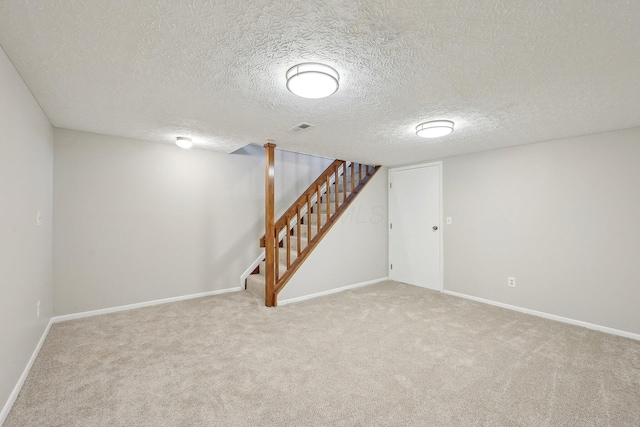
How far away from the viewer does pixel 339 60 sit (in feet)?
5.22

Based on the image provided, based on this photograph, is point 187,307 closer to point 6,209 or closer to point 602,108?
point 6,209

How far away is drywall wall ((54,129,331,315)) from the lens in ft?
10.1

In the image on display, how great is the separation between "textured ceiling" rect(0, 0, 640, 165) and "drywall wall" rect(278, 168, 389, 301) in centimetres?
198

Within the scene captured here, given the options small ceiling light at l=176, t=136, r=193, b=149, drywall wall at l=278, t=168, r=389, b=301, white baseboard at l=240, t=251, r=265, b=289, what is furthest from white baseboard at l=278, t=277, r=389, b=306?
small ceiling light at l=176, t=136, r=193, b=149

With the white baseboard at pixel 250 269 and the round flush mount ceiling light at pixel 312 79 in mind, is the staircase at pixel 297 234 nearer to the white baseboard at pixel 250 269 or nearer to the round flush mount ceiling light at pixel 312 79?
the white baseboard at pixel 250 269

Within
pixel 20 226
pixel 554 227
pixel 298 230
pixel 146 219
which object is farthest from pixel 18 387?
pixel 554 227

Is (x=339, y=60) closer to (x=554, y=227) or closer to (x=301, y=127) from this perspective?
(x=301, y=127)

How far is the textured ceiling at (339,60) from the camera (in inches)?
48.6

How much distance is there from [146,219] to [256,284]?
1.69 meters

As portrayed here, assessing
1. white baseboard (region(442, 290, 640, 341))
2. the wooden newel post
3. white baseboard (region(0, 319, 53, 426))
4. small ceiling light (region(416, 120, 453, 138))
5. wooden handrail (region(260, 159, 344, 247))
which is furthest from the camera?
wooden handrail (region(260, 159, 344, 247))

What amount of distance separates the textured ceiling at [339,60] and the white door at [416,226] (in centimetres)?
172

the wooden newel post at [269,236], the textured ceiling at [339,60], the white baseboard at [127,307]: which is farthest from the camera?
the wooden newel post at [269,236]

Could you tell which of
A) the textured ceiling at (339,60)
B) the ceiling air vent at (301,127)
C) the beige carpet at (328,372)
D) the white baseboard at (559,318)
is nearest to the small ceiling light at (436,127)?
the textured ceiling at (339,60)

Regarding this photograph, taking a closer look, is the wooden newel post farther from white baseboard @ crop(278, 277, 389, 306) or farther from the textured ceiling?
the textured ceiling
